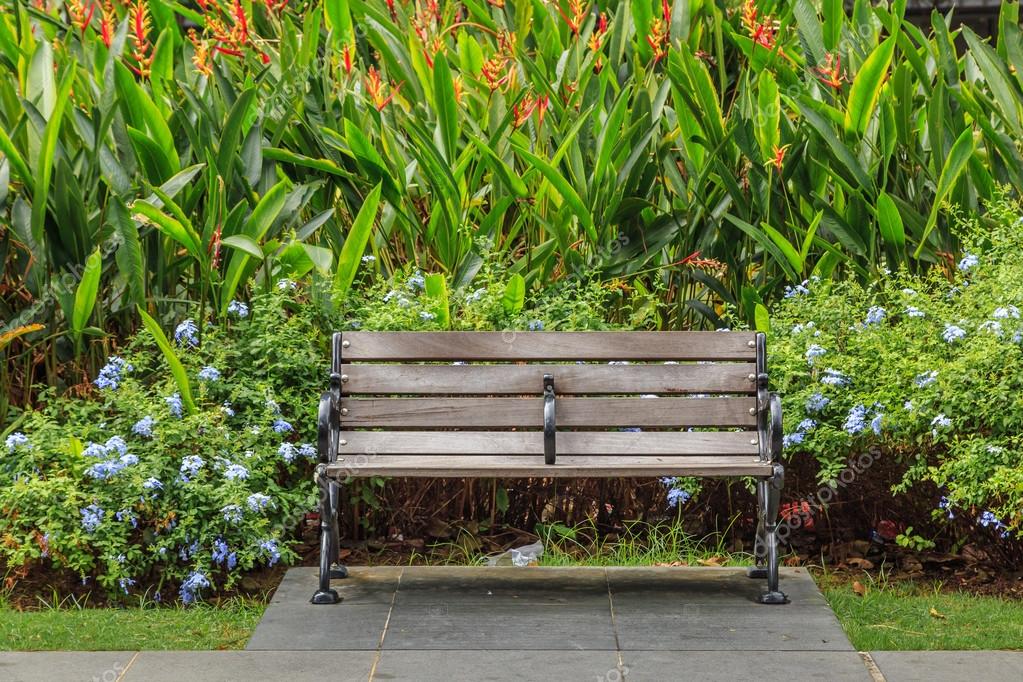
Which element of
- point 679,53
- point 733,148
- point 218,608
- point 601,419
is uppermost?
point 679,53

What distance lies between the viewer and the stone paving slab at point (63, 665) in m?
3.29

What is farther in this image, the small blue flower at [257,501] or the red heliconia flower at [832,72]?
the red heliconia flower at [832,72]

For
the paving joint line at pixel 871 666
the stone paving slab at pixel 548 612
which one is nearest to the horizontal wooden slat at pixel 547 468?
the stone paving slab at pixel 548 612

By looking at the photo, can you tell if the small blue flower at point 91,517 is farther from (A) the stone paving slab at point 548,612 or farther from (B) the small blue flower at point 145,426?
(A) the stone paving slab at point 548,612

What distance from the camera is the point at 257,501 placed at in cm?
414

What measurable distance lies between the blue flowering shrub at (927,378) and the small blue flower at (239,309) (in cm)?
187

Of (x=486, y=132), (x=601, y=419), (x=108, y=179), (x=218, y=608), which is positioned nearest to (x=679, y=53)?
(x=486, y=132)

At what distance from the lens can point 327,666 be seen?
132 inches

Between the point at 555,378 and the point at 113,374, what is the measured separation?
155 centimetres

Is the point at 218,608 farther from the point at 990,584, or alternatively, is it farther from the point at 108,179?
the point at 990,584

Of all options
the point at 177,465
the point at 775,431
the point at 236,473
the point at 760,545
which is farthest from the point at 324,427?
the point at 760,545

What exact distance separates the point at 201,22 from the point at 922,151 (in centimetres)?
331

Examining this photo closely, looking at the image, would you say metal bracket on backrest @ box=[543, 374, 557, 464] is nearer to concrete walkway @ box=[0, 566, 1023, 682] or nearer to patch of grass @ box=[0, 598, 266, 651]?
concrete walkway @ box=[0, 566, 1023, 682]

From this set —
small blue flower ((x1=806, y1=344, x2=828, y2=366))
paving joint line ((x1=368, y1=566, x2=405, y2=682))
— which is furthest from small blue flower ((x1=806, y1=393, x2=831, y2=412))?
paving joint line ((x1=368, y1=566, x2=405, y2=682))
